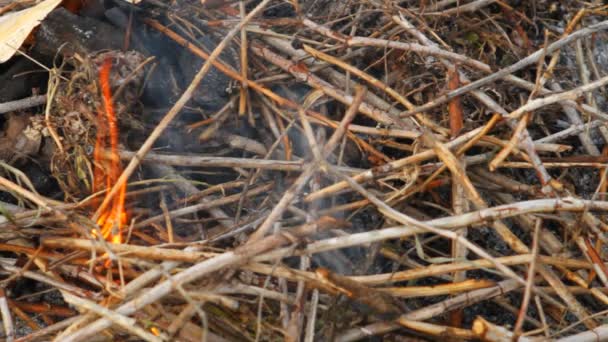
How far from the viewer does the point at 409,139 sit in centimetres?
214

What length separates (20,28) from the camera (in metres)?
2.08

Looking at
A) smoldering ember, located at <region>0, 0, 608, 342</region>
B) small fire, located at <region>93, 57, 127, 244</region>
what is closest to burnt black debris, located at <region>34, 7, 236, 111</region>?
smoldering ember, located at <region>0, 0, 608, 342</region>

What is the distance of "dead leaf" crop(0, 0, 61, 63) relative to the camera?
2.06m

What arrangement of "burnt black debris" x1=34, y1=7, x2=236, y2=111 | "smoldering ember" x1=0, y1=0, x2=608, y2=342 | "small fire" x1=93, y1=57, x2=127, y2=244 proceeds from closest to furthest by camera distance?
"smoldering ember" x1=0, y1=0, x2=608, y2=342 < "small fire" x1=93, y1=57, x2=127, y2=244 < "burnt black debris" x1=34, y1=7, x2=236, y2=111

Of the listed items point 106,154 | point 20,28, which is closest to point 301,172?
point 106,154

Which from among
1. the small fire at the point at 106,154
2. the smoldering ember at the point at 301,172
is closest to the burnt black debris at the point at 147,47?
the smoldering ember at the point at 301,172

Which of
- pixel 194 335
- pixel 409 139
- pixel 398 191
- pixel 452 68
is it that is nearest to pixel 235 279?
pixel 194 335

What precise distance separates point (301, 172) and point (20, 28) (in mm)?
978

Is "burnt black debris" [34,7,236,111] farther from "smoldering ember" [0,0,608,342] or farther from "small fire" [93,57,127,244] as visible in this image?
"small fire" [93,57,127,244]

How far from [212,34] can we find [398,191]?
0.88 meters

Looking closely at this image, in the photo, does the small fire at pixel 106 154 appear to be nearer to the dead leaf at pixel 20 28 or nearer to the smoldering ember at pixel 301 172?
the smoldering ember at pixel 301 172

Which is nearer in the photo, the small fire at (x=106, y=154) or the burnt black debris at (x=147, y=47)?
the small fire at (x=106, y=154)

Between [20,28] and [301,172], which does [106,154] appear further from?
[301,172]

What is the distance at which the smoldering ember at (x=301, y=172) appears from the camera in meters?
1.76
